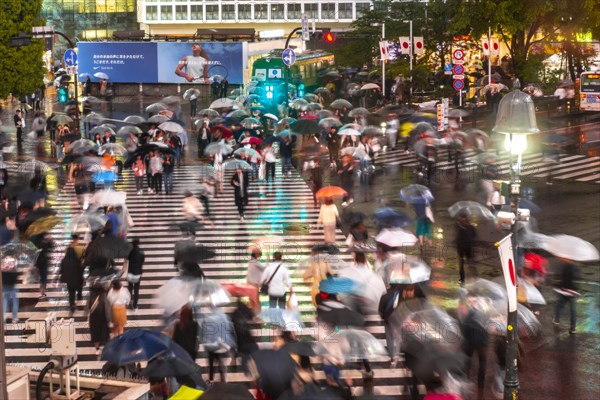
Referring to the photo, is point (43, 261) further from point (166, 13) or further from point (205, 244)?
point (166, 13)

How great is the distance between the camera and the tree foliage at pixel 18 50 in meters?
47.6

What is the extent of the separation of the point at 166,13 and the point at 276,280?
113 m

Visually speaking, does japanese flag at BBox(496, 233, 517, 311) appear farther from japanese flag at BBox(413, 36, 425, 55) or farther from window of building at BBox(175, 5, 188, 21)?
window of building at BBox(175, 5, 188, 21)

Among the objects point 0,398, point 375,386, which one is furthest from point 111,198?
point 0,398

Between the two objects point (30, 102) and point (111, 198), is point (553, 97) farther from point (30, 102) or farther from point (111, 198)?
point (111, 198)

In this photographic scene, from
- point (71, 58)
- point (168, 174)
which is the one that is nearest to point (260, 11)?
point (71, 58)

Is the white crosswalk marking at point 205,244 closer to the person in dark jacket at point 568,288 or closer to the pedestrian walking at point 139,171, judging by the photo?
the pedestrian walking at point 139,171

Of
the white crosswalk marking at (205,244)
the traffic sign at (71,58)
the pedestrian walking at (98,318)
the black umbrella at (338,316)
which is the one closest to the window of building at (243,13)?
the traffic sign at (71,58)

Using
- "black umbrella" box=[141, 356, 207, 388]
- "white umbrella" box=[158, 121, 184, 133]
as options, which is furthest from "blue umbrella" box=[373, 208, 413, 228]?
"white umbrella" box=[158, 121, 184, 133]

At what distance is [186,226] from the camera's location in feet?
70.4

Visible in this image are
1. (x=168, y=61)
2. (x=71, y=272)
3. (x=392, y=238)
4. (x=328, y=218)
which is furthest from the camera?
(x=168, y=61)

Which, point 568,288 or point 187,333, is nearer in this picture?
point 187,333

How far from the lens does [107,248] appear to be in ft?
66.1

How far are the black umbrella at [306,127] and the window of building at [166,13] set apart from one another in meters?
91.7
